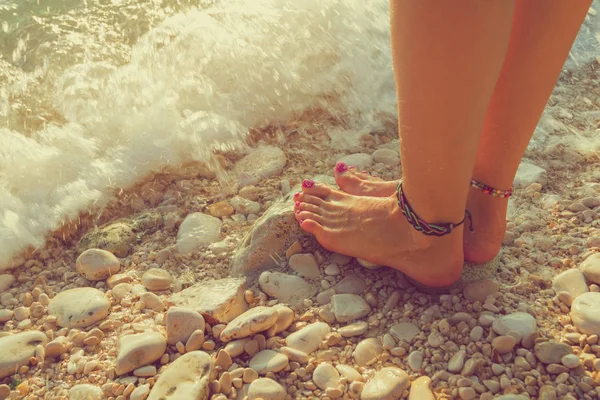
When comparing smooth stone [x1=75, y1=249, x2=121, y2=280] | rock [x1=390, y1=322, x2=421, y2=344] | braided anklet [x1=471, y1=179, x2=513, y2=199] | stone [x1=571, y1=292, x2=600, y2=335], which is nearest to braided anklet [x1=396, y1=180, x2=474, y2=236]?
braided anklet [x1=471, y1=179, x2=513, y2=199]

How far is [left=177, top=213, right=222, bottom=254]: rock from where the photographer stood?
205 cm

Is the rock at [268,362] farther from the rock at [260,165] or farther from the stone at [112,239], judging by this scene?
the rock at [260,165]

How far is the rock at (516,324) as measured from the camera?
1.46 metres

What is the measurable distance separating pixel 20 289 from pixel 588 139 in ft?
7.53

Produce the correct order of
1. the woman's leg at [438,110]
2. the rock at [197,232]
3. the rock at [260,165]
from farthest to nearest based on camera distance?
the rock at [260,165] → the rock at [197,232] → the woman's leg at [438,110]

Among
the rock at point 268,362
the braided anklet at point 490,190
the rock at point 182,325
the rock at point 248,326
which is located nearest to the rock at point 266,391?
the rock at point 268,362

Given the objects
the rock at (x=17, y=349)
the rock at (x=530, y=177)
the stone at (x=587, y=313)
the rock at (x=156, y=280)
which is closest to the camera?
the stone at (x=587, y=313)

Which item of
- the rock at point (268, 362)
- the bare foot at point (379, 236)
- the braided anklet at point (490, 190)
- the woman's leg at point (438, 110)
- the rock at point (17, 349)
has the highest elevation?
the woman's leg at point (438, 110)

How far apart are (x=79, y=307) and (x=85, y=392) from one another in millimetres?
351

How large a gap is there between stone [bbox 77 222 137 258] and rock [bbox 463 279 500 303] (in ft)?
3.88

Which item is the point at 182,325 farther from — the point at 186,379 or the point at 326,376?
the point at 326,376

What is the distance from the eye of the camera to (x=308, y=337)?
1.56m

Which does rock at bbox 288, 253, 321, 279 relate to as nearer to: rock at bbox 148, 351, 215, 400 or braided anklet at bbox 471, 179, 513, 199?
rock at bbox 148, 351, 215, 400

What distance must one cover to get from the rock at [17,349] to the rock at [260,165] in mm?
1006
